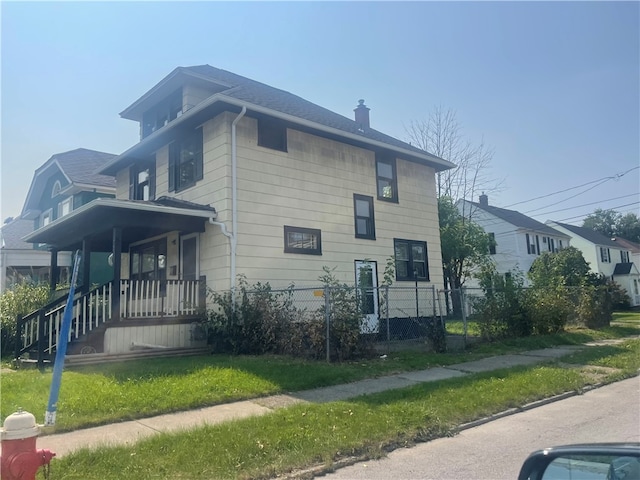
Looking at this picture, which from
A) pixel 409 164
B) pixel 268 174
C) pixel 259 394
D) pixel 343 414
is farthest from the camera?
pixel 409 164

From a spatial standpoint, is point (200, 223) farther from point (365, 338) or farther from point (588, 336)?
point (588, 336)

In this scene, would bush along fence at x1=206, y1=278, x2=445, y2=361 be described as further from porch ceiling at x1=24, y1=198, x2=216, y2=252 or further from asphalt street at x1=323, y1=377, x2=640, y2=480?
asphalt street at x1=323, y1=377, x2=640, y2=480

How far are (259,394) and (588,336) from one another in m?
12.4

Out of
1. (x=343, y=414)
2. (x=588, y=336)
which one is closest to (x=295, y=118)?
(x=343, y=414)

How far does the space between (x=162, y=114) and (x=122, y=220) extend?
5653 millimetres

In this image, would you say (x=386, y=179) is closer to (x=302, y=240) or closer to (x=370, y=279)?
(x=370, y=279)

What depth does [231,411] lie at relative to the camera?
22.0 ft

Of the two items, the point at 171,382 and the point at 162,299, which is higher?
the point at 162,299

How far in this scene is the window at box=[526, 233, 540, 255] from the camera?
125 feet

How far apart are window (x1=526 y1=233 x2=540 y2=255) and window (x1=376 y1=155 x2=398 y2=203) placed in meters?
24.6

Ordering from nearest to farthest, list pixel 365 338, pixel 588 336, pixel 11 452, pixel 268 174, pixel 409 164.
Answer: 1. pixel 11 452
2. pixel 365 338
3. pixel 268 174
4. pixel 588 336
5. pixel 409 164

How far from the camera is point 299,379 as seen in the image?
841 cm

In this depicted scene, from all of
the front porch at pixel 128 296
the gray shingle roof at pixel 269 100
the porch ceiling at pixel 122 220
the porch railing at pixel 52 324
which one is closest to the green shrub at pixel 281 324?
the front porch at pixel 128 296

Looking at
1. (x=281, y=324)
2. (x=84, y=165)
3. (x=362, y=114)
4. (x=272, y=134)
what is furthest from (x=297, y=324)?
(x=84, y=165)
